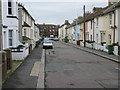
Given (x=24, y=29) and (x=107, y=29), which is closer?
(x=107, y=29)

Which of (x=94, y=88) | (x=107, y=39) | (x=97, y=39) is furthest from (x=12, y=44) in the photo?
(x=97, y=39)

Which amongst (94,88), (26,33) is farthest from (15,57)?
(26,33)

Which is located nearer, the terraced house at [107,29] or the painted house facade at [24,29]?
the terraced house at [107,29]

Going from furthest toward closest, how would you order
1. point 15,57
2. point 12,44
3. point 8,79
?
point 12,44 < point 15,57 < point 8,79

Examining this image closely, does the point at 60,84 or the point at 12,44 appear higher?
the point at 12,44

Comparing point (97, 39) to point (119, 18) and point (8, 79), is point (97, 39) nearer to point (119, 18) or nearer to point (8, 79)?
point (119, 18)

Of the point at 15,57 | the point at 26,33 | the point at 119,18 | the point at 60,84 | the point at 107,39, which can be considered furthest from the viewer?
the point at 26,33

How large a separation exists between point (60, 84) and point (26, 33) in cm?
2549

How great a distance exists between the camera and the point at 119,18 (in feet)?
88.8

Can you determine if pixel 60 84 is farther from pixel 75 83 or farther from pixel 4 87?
pixel 4 87

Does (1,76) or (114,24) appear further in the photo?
(114,24)

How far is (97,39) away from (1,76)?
97.9 feet

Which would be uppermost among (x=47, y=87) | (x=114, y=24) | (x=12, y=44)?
(x=114, y=24)

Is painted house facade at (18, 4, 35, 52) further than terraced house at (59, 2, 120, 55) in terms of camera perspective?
Yes
